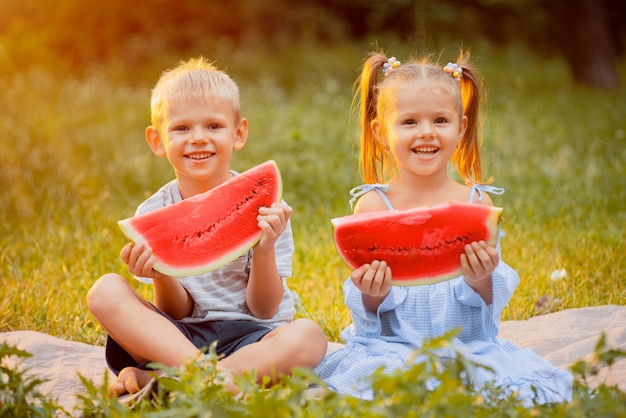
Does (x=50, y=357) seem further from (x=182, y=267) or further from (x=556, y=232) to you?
(x=556, y=232)

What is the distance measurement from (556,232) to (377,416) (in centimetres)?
363

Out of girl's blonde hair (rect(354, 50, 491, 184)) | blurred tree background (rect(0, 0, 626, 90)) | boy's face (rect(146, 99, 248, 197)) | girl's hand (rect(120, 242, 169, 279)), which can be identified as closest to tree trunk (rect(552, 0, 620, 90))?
blurred tree background (rect(0, 0, 626, 90))

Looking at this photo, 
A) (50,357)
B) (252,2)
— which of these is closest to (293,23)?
(252,2)

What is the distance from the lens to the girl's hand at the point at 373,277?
301 cm

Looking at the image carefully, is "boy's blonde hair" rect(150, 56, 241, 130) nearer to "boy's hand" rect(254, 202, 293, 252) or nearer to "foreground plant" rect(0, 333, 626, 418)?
"boy's hand" rect(254, 202, 293, 252)

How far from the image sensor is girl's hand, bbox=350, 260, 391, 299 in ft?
9.87

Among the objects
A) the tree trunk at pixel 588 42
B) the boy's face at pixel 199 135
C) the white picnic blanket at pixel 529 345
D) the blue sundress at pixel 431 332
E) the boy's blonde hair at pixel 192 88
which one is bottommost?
the white picnic blanket at pixel 529 345

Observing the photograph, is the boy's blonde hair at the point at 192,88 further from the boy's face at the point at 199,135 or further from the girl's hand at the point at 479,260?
the girl's hand at the point at 479,260

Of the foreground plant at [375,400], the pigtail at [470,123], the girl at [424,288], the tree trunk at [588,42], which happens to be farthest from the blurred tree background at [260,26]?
the foreground plant at [375,400]

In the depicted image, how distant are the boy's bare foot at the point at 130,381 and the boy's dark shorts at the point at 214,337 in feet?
0.40

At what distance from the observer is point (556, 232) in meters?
5.32

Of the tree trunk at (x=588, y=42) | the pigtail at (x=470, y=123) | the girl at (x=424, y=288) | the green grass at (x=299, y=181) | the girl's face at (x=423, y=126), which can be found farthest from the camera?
the tree trunk at (x=588, y=42)

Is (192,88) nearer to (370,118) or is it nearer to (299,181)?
(370,118)

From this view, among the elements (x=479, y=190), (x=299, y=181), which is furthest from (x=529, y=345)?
(x=299, y=181)
